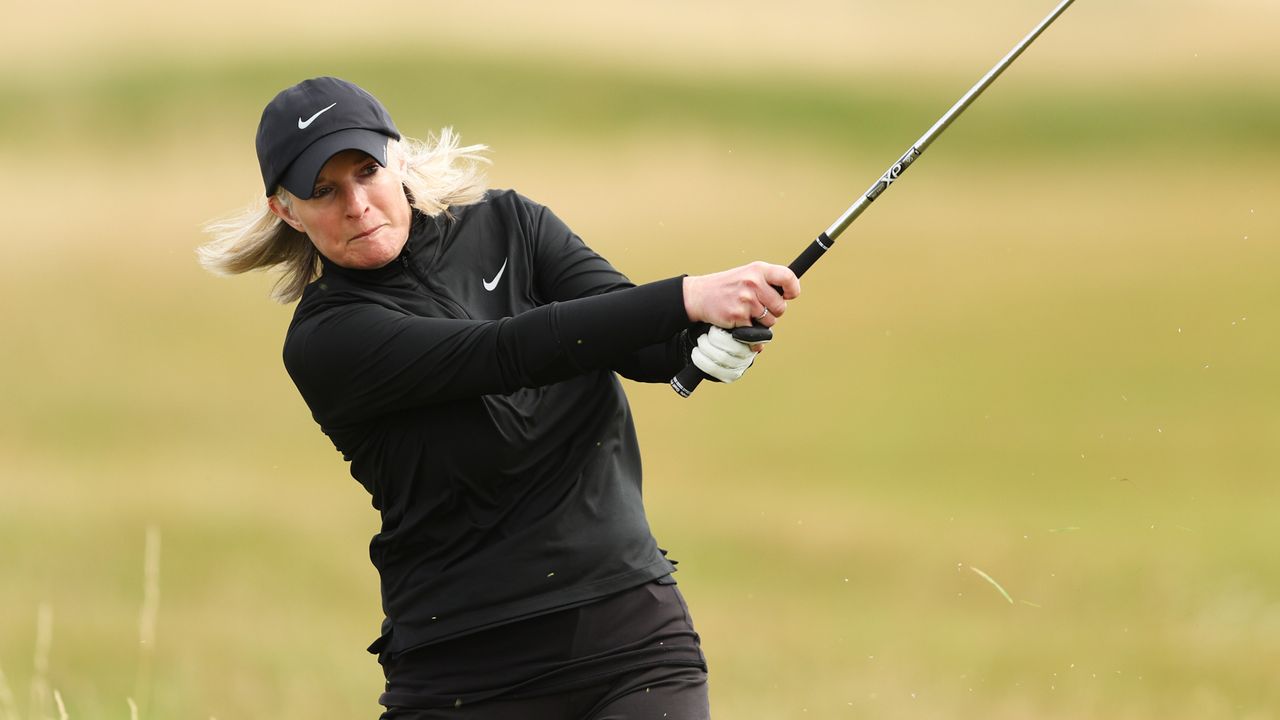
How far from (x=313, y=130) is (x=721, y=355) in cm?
94

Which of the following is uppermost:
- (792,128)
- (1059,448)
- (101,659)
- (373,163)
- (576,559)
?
(792,128)

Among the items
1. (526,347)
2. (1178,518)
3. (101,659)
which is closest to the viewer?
(526,347)

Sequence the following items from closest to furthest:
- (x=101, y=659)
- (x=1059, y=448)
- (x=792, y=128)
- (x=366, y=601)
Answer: (x=101, y=659)
(x=366, y=601)
(x=1059, y=448)
(x=792, y=128)

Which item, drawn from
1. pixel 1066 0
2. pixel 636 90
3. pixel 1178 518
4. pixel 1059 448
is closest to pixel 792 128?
pixel 636 90

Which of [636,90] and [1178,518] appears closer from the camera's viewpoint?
[1178,518]

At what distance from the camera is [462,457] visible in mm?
3227

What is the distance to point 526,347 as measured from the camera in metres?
3.06

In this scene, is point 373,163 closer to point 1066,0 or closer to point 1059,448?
point 1066,0

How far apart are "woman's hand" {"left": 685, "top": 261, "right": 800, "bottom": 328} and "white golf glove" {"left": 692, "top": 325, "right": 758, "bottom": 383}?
38mm

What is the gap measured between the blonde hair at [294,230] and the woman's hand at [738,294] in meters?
0.69

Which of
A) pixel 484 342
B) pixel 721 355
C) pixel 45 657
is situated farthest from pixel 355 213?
pixel 45 657

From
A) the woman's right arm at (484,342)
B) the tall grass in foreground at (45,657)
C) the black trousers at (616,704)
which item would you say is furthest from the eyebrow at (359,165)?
the tall grass in foreground at (45,657)

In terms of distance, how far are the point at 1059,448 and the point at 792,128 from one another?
20.7 feet

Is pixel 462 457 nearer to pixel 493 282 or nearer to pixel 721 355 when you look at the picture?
pixel 493 282
